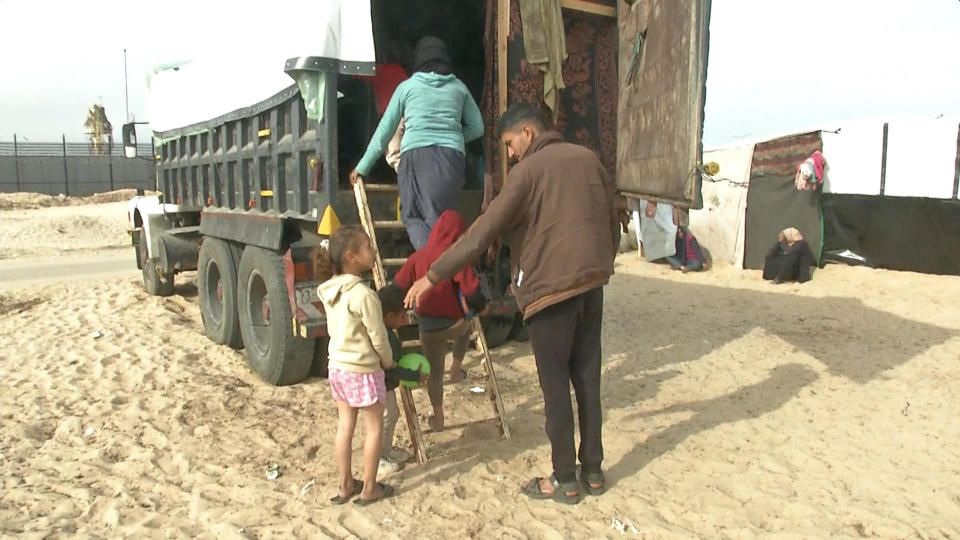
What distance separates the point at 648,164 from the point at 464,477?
2.33 meters

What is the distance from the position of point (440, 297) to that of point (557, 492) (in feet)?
4.12

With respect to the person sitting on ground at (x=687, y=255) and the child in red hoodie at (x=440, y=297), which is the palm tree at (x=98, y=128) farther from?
the child in red hoodie at (x=440, y=297)

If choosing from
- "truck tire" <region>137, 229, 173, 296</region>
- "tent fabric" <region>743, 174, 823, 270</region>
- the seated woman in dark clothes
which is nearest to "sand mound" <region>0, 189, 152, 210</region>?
"truck tire" <region>137, 229, 173, 296</region>

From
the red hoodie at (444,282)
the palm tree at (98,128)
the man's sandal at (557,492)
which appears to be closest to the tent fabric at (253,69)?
the red hoodie at (444,282)

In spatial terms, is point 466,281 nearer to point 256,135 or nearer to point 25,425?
point 256,135

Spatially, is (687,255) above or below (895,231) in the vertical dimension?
below

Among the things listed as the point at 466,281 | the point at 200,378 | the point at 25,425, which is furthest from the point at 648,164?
the point at 25,425

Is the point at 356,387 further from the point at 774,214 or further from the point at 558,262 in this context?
the point at 774,214

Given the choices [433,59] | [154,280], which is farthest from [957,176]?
[154,280]

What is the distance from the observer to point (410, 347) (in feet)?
14.3

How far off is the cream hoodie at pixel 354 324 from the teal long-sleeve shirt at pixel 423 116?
142cm

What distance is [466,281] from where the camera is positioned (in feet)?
13.2

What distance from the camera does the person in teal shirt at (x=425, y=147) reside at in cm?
440

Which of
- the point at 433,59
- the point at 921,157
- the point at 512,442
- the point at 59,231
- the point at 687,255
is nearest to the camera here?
the point at 512,442
